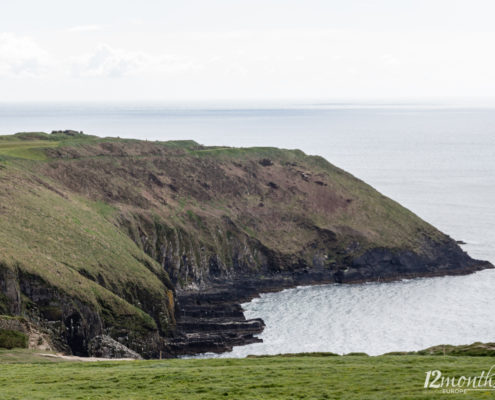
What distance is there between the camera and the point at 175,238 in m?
107

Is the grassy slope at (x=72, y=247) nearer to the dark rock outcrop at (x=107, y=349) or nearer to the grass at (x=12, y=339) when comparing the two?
the dark rock outcrop at (x=107, y=349)

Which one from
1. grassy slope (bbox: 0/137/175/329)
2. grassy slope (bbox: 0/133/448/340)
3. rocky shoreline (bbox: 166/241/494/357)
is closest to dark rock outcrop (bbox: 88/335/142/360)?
grassy slope (bbox: 0/137/175/329)

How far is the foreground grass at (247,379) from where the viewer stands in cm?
3616

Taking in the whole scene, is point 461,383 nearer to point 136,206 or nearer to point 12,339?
point 12,339

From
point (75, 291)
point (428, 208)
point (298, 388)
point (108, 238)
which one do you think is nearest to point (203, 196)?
point (108, 238)

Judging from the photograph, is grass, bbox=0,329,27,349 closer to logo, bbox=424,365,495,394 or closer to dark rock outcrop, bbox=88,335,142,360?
dark rock outcrop, bbox=88,335,142,360

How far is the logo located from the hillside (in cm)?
4487

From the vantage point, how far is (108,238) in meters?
92.8

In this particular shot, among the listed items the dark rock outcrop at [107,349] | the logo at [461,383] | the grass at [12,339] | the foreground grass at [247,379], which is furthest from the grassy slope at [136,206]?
the logo at [461,383]

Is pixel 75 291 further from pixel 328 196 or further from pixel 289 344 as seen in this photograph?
pixel 328 196

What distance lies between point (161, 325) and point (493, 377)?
55146 millimetres

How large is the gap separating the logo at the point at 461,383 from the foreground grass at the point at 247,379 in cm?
51

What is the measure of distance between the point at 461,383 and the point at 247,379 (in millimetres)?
12050

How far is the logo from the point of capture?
33.8 m
